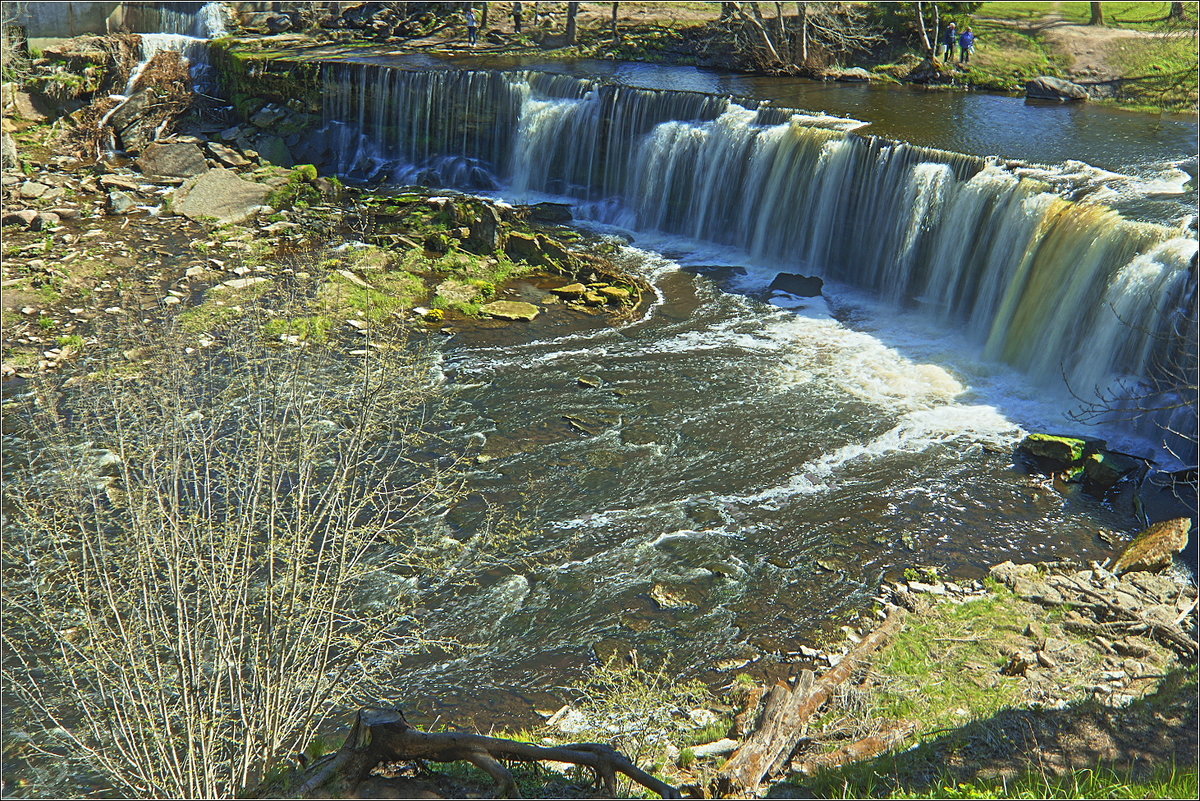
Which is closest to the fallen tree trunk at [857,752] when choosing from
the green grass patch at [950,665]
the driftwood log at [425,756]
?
the green grass patch at [950,665]

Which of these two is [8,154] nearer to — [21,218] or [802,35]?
[21,218]

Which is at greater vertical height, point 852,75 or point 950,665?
point 852,75

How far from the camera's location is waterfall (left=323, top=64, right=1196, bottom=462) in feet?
46.2

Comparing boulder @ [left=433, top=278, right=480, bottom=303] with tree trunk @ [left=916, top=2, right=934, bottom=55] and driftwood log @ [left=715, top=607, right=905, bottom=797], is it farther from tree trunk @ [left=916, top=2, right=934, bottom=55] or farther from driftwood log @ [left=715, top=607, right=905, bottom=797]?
tree trunk @ [left=916, top=2, right=934, bottom=55]

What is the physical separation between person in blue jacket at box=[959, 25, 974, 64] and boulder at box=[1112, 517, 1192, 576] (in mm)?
17917

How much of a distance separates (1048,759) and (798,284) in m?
12.0

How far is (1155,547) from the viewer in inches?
416

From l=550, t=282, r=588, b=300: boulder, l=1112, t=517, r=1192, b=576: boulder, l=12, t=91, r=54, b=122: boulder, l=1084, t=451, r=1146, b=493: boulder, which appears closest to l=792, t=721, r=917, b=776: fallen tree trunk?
l=1112, t=517, r=1192, b=576: boulder

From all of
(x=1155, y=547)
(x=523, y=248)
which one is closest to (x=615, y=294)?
(x=523, y=248)

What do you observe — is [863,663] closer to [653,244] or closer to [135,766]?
[135,766]

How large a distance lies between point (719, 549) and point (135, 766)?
6225 millimetres

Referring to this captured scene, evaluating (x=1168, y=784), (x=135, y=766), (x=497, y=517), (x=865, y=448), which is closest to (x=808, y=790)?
(x=1168, y=784)

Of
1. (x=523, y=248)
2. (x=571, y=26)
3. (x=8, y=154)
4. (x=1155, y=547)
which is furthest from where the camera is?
(x=571, y=26)

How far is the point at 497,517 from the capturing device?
37.0ft
